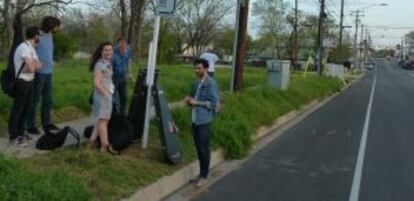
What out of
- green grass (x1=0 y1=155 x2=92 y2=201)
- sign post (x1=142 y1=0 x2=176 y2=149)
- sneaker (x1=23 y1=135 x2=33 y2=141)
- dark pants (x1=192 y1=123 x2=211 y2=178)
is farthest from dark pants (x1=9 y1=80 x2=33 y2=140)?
green grass (x1=0 y1=155 x2=92 y2=201)

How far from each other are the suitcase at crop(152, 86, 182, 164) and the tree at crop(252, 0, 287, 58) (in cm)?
9440

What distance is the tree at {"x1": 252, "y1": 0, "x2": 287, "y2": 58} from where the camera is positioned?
106 metres

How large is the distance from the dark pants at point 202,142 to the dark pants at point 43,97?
233 centimetres

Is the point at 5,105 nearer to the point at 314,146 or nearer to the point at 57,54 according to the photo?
the point at 314,146

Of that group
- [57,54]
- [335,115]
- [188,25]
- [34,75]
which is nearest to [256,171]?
[34,75]

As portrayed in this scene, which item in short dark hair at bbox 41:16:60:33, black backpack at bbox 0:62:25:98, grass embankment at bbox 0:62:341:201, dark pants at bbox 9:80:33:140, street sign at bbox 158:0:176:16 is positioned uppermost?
street sign at bbox 158:0:176:16

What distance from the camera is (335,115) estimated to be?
2498 centimetres

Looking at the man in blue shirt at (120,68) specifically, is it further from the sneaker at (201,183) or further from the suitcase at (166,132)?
the sneaker at (201,183)

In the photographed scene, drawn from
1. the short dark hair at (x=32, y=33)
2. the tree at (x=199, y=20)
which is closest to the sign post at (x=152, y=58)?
the short dark hair at (x=32, y=33)

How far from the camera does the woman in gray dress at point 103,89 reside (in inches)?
414

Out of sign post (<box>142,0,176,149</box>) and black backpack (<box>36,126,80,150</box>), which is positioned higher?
sign post (<box>142,0,176,149</box>)

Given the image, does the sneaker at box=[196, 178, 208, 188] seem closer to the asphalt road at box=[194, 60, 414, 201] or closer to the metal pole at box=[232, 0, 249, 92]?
the asphalt road at box=[194, 60, 414, 201]

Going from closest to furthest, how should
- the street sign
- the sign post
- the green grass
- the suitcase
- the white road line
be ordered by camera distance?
the green grass → the white road line → the suitcase → the sign post → the street sign

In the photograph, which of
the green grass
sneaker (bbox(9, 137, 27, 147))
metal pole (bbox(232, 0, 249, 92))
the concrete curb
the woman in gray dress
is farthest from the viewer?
→ metal pole (bbox(232, 0, 249, 92))
